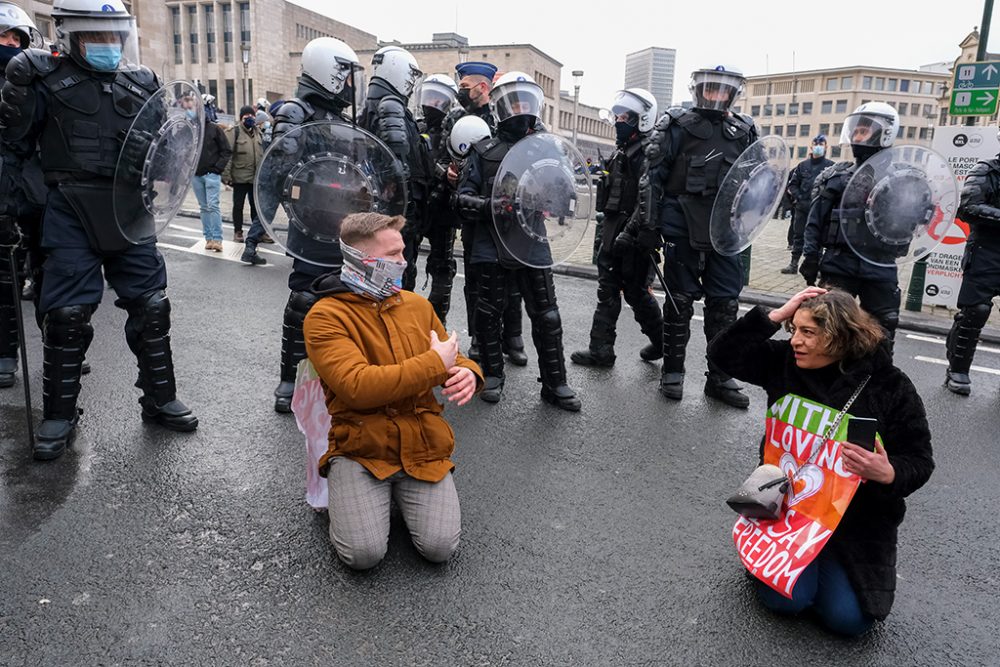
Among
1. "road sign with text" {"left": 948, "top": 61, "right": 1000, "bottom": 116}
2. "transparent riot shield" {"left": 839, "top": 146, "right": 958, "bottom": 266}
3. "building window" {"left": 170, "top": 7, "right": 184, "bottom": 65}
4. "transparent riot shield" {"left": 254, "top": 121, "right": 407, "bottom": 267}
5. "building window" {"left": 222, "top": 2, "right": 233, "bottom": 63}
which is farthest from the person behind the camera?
"building window" {"left": 170, "top": 7, "right": 184, "bottom": 65}

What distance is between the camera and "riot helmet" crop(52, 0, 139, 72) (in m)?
3.23

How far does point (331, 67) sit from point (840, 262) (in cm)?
356

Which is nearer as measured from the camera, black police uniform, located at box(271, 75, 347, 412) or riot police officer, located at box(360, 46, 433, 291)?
black police uniform, located at box(271, 75, 347, 412)

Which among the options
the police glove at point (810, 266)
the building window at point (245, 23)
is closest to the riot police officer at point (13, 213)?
the police glove at point (810, 266)

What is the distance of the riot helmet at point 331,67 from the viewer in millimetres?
4035

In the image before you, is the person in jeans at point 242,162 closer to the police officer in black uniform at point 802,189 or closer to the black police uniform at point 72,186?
the black police uniform at point 72,186

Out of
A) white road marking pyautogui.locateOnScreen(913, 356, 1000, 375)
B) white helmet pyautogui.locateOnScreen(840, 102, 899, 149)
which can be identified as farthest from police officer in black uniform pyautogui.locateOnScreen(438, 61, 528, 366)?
white road marking pyautogui.locateOnScreen(913, 356, 1000, 375)

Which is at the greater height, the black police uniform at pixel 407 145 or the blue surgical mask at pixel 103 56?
the blue surgical mask at pixel 103 56

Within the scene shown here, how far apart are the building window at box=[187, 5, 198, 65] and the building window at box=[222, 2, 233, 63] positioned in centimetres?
393

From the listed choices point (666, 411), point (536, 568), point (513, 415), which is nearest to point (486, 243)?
point (513, 415)

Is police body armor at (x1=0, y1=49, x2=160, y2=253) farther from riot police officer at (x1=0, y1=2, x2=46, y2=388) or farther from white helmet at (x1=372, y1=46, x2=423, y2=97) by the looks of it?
white helmet at (x1=372, y1=46, x2=423, y2=97)

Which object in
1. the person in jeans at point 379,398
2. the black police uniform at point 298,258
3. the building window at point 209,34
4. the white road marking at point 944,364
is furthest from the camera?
the building window at point 209,34

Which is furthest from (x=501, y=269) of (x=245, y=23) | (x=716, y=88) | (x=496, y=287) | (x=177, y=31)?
(x=177, y=31)

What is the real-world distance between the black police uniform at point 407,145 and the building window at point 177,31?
7786cm
